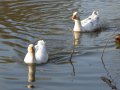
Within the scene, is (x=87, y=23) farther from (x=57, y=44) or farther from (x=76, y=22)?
(x=57, y=44)

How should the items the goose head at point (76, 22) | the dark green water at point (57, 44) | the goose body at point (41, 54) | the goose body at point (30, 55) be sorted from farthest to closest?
the goose head at point (76, 22)
the goose body at point (41, 54)
the goose body at point (30, 55)
the dark green water at point (57, 44)

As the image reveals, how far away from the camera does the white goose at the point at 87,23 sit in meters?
15.1

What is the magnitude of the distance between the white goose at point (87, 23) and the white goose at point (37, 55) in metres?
3.18

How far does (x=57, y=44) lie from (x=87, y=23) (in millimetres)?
2282

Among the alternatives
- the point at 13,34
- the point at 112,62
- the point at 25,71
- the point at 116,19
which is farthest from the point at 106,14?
the point at 25,71

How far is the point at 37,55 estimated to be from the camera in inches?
474

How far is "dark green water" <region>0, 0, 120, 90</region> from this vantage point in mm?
10758

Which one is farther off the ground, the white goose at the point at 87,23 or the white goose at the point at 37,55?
the white goose at the point at 87,23

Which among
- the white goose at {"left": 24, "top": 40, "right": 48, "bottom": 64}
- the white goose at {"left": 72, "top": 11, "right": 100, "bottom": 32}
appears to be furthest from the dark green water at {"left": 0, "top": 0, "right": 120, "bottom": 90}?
the white goose at {"left": 72, "top": 11, "right": 100, "bottom": 32}

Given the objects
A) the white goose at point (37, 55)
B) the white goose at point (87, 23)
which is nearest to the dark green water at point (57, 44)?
the white goose at point (37, 55)

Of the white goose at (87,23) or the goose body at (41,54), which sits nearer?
the goose body at (41,54)

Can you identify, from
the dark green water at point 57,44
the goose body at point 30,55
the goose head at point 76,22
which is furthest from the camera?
the goose head at point 76,22

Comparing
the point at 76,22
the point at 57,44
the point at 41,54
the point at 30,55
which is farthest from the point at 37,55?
the point at 76,22

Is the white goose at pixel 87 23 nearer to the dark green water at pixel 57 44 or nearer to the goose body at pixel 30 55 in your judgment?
the dark green water at pixel 57 44
